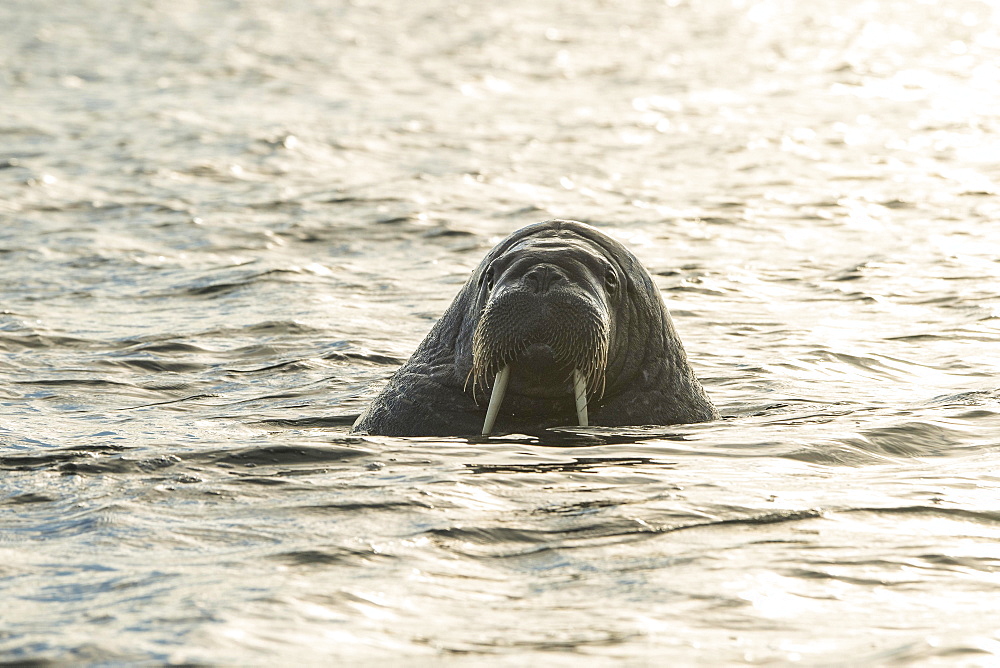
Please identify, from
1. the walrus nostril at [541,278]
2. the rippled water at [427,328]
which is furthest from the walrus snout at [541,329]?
the rippled water at [427,328]

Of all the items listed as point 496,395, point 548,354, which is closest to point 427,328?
point 496,395

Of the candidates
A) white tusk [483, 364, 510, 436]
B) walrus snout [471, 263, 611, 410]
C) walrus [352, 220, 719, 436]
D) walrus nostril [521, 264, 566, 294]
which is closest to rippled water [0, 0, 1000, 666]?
white tusk [483, 364, 510, 436]

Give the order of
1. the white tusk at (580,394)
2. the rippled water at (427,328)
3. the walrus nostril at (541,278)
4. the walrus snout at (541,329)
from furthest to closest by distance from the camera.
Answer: the white tusk at (580,394), the walrus nostril at (541,278), the walrus snout at (541,329), the rippled water at (427,328)

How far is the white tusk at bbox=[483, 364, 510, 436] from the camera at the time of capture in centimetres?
768

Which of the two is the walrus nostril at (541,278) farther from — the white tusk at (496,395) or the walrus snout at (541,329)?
the white tusk at (496,395)

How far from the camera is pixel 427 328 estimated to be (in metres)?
12.6

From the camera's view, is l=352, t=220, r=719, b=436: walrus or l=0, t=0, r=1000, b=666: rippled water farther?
l=352, t=220, r=719, b=436: walrus

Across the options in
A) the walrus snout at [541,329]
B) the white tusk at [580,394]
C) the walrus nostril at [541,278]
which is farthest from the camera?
the white tusk at [580,394]

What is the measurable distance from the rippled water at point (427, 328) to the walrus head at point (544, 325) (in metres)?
0.33

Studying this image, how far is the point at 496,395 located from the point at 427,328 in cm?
489

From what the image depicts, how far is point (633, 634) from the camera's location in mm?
4680

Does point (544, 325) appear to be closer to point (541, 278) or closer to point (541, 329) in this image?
point (541, 329)

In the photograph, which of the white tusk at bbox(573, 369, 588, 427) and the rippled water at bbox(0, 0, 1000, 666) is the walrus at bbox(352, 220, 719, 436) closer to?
the white tusk at bbox(573, 369, 588, 427)

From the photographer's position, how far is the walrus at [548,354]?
757 centimetres
